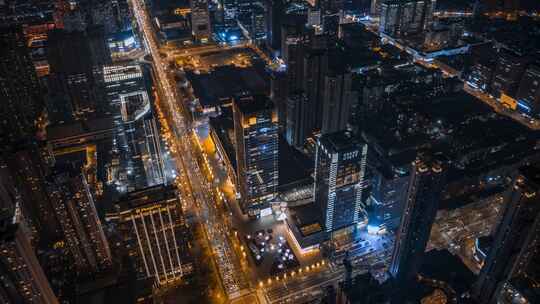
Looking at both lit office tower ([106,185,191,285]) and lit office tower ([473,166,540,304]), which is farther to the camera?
lit office tower ([106,185,191,285])

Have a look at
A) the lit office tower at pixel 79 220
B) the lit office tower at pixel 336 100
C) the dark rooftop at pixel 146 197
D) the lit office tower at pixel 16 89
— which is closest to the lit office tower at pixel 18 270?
the lit office tower at pixel 79 220

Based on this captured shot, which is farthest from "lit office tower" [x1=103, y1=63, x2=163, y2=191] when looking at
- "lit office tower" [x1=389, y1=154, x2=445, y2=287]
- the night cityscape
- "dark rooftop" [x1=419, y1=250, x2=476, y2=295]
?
"dark rooftop" [x1=419, y1=250, x2=476, y2=295]

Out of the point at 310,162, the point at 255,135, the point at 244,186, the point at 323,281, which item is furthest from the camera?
the point at 310,162

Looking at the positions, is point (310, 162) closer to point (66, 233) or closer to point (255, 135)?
point (255, 135)

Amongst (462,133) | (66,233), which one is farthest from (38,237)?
(462,133)

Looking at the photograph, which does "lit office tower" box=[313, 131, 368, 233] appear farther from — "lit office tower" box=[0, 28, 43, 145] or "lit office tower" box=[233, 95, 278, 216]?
"lit office tower" box=[0, 28, 43, 145]
